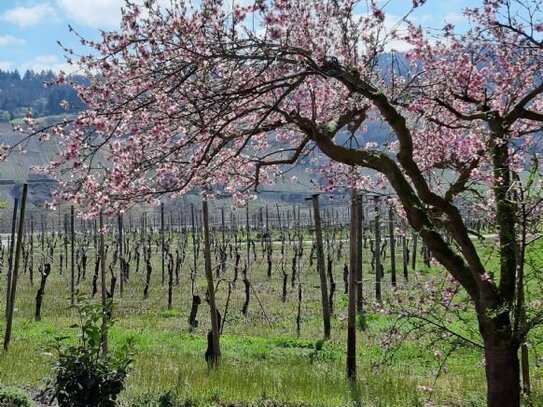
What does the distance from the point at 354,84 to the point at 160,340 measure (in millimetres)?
10052

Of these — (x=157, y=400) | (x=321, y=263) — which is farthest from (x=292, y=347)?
(x=157, y=400)

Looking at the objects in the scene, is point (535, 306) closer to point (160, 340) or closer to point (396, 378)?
point (396, 378)

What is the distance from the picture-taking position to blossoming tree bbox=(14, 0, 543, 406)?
557cm

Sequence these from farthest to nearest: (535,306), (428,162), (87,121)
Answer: (428,162) < (535,306) < (87,121)

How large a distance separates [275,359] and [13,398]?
22.0 ft

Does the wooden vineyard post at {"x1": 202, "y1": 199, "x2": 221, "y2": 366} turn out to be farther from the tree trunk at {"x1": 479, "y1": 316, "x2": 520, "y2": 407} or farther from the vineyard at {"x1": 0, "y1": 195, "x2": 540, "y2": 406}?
the tree trunk at {"x1": 479, "y1": 316, "x2": 520, "y2": 407}

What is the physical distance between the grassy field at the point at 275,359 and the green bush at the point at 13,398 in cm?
47

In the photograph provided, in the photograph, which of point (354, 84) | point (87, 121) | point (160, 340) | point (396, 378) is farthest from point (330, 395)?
point (160, 340)

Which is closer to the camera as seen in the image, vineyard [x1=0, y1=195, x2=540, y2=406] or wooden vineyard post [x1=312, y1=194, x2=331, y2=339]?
vineyard [x1=0, y1=195, x2=540, y2=406]

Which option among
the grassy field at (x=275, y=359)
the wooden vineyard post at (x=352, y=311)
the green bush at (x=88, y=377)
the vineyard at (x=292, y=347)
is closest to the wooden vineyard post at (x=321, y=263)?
the vineyard at (x=292, y=347)

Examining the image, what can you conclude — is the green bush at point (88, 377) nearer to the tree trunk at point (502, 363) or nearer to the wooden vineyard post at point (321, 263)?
the tree trunk at point (502, 363)

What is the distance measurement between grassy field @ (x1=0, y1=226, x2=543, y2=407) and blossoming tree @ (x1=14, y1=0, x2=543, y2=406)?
803 mm

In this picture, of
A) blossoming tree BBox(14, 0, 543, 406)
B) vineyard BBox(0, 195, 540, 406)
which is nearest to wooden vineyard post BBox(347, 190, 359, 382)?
vineyard BBox(0, 195, 540, 406)

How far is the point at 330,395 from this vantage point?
786 centimetres
